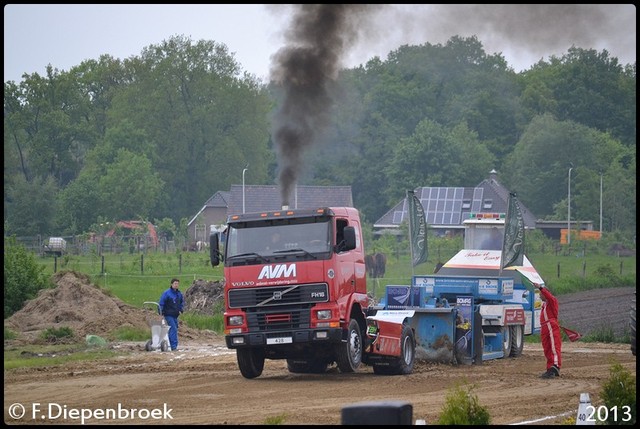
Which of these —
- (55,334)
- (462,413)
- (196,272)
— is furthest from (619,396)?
(196,272)

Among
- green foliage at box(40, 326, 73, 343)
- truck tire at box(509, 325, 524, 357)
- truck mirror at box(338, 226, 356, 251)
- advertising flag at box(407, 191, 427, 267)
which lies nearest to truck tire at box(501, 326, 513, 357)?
truck tire at box(509, 325, 524, 357)

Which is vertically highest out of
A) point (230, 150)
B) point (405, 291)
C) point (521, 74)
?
point (521, 74)

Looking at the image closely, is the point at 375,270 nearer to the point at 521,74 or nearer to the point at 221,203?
the point at 221,203

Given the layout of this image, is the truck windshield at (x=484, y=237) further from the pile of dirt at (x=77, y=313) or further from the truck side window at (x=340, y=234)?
→ the truck side window at (x=340, y=234)

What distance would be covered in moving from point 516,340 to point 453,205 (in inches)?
2222

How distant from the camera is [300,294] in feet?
64.1

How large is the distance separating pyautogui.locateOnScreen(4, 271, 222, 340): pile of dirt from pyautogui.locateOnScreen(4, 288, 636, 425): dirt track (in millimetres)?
4583

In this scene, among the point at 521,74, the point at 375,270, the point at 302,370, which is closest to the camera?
the point at 302,370

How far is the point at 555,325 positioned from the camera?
67.9ft

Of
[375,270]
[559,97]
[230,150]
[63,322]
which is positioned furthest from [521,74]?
[63,322]

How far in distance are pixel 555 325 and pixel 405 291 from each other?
417 cm

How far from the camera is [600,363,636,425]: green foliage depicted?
12.8 m

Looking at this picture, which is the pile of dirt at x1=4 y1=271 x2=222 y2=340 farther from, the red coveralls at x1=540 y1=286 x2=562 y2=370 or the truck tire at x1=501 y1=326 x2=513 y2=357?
the red coveralls at x1=540 y1=286 x2=562 y2=370

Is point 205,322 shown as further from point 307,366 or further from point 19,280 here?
point 307,366
